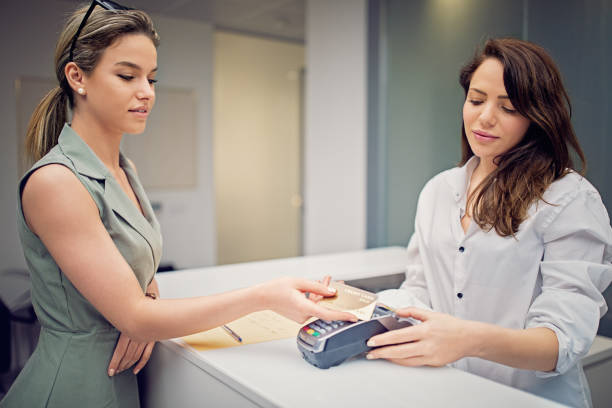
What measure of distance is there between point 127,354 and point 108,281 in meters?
0.25

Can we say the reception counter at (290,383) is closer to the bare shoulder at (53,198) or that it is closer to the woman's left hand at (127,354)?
the woman's left hand at (127,354)

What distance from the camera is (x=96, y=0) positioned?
3.71ft

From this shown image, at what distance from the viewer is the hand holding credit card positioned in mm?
990

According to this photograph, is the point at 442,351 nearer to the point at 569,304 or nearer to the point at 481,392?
the point at 481,392

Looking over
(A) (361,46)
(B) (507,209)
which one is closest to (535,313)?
(B) (507,209)

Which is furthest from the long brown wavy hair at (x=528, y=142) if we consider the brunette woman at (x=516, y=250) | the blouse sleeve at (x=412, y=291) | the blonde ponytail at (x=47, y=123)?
the blonde ponytail at (x=47, y=123)

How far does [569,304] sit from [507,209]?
0.26 m

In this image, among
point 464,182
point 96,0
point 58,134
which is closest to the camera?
point 96,0

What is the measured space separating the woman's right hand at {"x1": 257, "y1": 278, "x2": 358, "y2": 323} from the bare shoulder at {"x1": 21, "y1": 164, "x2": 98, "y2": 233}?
0.39m

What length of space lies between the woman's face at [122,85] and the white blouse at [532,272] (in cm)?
82

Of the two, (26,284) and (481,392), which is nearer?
(481,392)

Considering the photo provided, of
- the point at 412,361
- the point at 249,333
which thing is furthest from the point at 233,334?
the point at 412,361

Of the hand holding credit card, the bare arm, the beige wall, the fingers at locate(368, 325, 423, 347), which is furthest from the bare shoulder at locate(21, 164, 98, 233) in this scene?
the beige wall

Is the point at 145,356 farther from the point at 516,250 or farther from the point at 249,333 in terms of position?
the point at 516,250
